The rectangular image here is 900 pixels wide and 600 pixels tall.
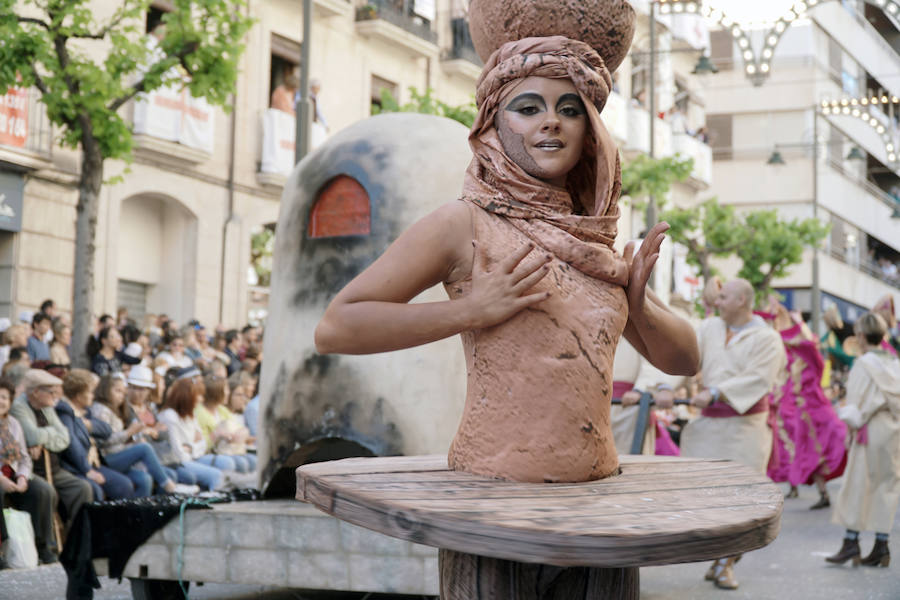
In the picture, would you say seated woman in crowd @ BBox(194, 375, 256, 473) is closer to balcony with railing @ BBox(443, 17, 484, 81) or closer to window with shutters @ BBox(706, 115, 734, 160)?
balcony with railing @ BBox(443, 17, 484, 81)

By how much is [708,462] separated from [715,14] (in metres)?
8.05

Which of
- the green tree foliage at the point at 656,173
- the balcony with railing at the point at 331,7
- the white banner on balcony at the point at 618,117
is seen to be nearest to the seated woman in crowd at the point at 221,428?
the balcony with railing at the point at 331,7

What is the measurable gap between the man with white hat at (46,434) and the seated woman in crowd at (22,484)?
0.13 metres

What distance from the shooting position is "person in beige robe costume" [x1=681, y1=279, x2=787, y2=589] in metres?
7.59

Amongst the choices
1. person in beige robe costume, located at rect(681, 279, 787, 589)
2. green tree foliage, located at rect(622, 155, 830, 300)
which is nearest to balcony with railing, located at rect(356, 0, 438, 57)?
green tree foliage, located at rect(622, 155, 830, 300)

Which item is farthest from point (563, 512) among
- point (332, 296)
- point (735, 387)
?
point (735, 387)

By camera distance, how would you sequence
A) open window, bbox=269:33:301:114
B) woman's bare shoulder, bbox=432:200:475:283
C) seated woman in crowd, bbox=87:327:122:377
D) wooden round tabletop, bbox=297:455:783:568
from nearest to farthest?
wooden round tabletop, bbox=297:455:783:568 → woman's bare shoulder, bbox=432:200:475:283 → seated woman in crowd, bbox=87:327:122:377 → open window, bbox=269:33:301:114

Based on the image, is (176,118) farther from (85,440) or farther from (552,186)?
(552,186)

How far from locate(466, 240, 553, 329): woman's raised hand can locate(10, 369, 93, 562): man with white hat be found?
5.97 m

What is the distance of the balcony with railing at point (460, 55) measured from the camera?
23.8 m

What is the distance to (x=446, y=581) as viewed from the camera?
2.67m

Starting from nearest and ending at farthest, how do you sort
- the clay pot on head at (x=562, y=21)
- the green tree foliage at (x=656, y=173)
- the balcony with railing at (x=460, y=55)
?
the clay pot on head at (x=562, y=21) → the green tree foliage at (x=656, y=173) → the balcony with railing at (x=460, y=55)

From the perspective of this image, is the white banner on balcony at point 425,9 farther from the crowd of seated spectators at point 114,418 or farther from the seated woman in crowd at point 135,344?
the seated woman in crowd at point 135,344

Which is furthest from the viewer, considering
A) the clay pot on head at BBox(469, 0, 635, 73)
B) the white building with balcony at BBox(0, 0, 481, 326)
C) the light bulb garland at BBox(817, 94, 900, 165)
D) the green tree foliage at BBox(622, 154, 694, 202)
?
the green tree foliage at BBox(622, 154, 694, 202)
